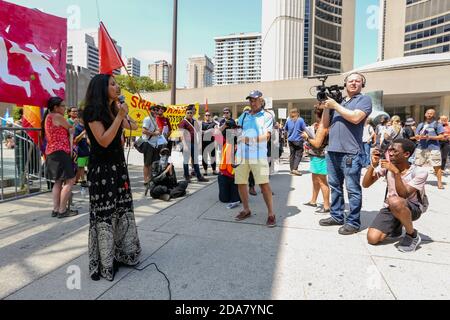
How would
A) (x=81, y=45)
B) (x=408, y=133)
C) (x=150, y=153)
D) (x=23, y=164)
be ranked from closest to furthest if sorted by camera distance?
1. (x=23, y=164)
2. (x=150, y=153)
3. (x=408, y=133)
4. (x=81, y=45)

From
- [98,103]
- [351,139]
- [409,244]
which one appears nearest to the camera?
[98,103]

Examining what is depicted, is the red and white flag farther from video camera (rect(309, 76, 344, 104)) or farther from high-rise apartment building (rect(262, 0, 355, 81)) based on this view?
high-rise apartment building (rect(262, 0, 355, 81))

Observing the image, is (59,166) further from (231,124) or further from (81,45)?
(81,45)

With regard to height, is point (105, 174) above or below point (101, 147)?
below

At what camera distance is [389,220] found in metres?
3.41

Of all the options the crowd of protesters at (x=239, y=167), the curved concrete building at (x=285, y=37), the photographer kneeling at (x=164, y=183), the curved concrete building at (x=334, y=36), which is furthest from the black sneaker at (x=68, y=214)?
the curved concrete building at (x=334, y=36)

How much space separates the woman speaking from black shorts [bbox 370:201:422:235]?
9.23ft

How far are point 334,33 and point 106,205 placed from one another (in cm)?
9641

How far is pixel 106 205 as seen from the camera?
2.58m

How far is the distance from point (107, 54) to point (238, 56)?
16361 centimetres

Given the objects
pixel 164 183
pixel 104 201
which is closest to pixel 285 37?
pixel 164 183

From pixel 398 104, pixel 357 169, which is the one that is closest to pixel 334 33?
pixel 398 104

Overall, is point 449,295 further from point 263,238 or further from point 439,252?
point 263,238

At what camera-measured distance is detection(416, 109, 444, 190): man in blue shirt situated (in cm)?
708
